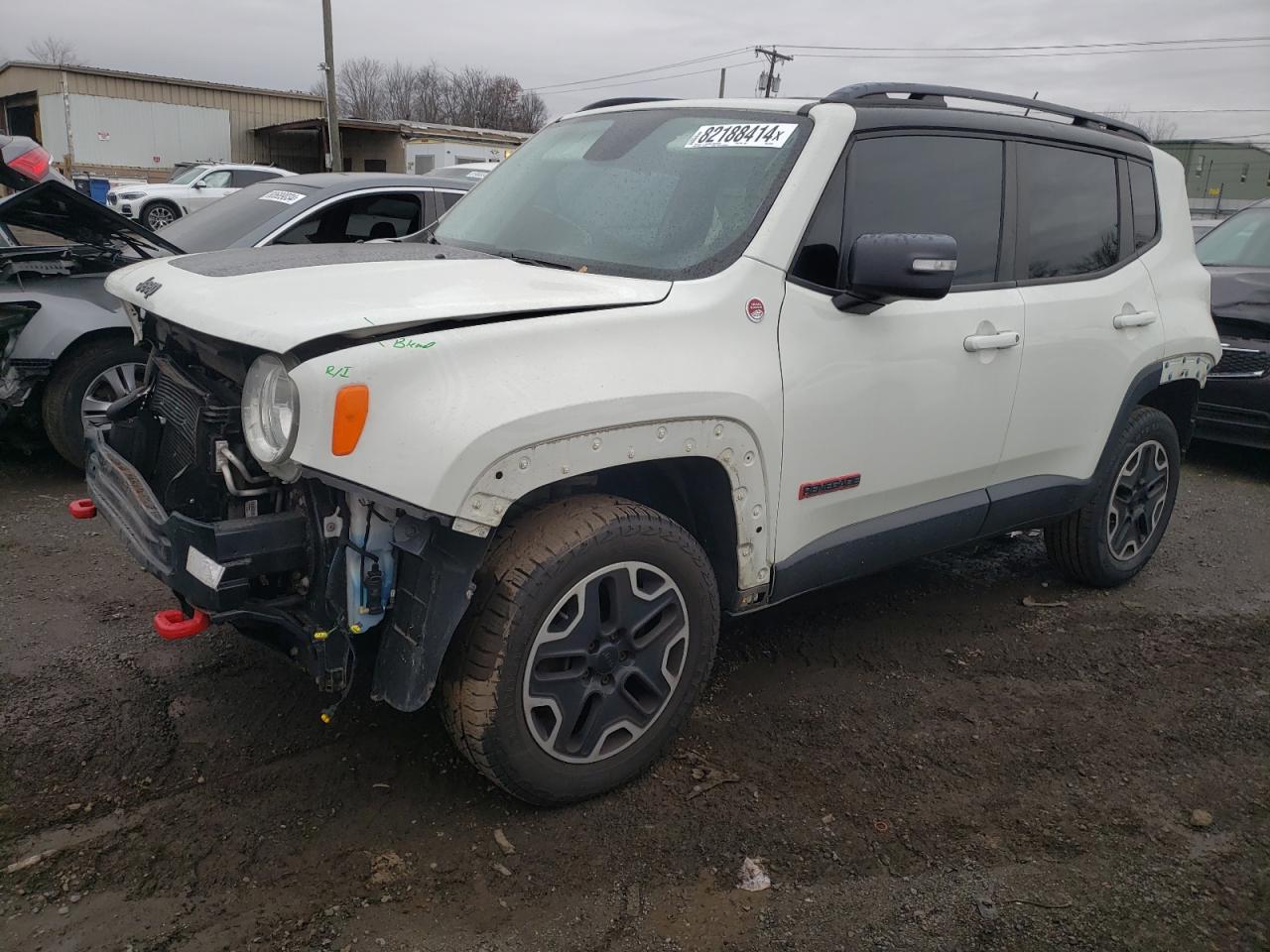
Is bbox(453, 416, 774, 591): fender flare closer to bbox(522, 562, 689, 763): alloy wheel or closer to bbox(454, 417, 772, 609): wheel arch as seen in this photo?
bbox(454, 417, 772, 609): wheel arch

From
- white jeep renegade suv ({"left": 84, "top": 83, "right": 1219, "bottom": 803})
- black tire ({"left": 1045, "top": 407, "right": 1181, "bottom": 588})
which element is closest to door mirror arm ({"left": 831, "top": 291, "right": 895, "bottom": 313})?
white jeep renegade suv ({"left": 84, "top": 83, "right": 1219, "bottom": 803})

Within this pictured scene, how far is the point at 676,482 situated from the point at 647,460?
336 millimetres

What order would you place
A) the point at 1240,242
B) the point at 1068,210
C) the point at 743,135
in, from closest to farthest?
the point at 743,135, the point at 1068,210, the point at 1240,242

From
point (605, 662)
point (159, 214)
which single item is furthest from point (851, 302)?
point (159, 214)

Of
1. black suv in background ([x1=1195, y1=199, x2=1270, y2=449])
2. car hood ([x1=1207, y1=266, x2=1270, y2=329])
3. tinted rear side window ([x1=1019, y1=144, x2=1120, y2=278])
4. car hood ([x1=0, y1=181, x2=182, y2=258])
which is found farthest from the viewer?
car hood ([x1=1207, y1=266, x2=1270, y2=329])

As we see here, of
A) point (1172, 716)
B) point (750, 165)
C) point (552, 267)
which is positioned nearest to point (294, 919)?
point (552, 267)

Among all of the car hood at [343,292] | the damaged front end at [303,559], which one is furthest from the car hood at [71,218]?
the damaged front end at [303,559]

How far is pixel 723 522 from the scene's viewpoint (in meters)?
2.88

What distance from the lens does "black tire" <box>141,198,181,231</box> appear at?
2025cm

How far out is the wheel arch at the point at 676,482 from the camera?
2.30 m

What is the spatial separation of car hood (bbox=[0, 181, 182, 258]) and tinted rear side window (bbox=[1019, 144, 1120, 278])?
3.50 meters

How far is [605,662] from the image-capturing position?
8.83 feet

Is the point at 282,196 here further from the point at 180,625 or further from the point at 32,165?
the point at 180,625

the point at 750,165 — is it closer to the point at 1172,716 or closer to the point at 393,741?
the point at 393,741
